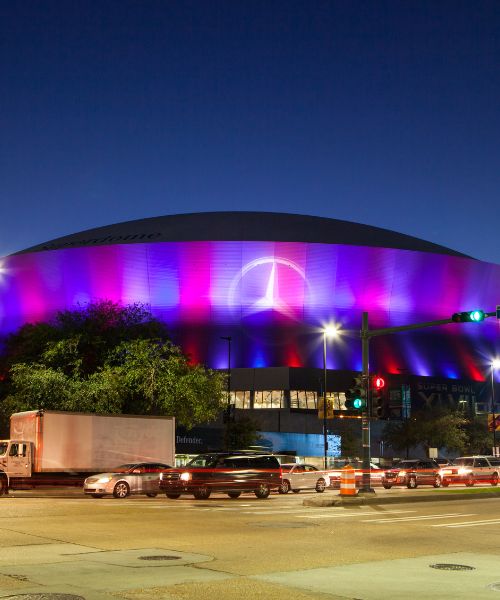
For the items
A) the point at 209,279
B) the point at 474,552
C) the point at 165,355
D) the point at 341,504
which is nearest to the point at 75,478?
the point at 341,504

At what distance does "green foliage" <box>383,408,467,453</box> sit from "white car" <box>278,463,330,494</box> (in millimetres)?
35059

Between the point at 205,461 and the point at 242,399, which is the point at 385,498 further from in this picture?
the point at 242,399

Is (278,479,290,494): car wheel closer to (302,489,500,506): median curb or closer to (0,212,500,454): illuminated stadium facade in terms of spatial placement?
(302,489,500,506): median curb

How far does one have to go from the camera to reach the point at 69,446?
37094 millimetres

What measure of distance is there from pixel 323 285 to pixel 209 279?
40.0ft

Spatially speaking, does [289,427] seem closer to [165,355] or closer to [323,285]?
[323,285]

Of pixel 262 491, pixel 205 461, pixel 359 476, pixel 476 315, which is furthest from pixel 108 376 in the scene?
pixel 476 315

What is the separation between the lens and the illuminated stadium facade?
88500 mm

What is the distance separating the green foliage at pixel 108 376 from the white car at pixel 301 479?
9268 millimetres

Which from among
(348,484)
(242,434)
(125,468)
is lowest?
(348,484)

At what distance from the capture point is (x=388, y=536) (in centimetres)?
1736

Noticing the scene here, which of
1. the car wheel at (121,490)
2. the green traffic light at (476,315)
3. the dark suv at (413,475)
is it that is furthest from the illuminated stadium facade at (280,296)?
the green traffic light at (476,315)

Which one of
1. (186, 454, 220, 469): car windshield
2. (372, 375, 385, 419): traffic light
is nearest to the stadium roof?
(186, 454, 220, 469): car windshield

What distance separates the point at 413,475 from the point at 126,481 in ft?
60.8
